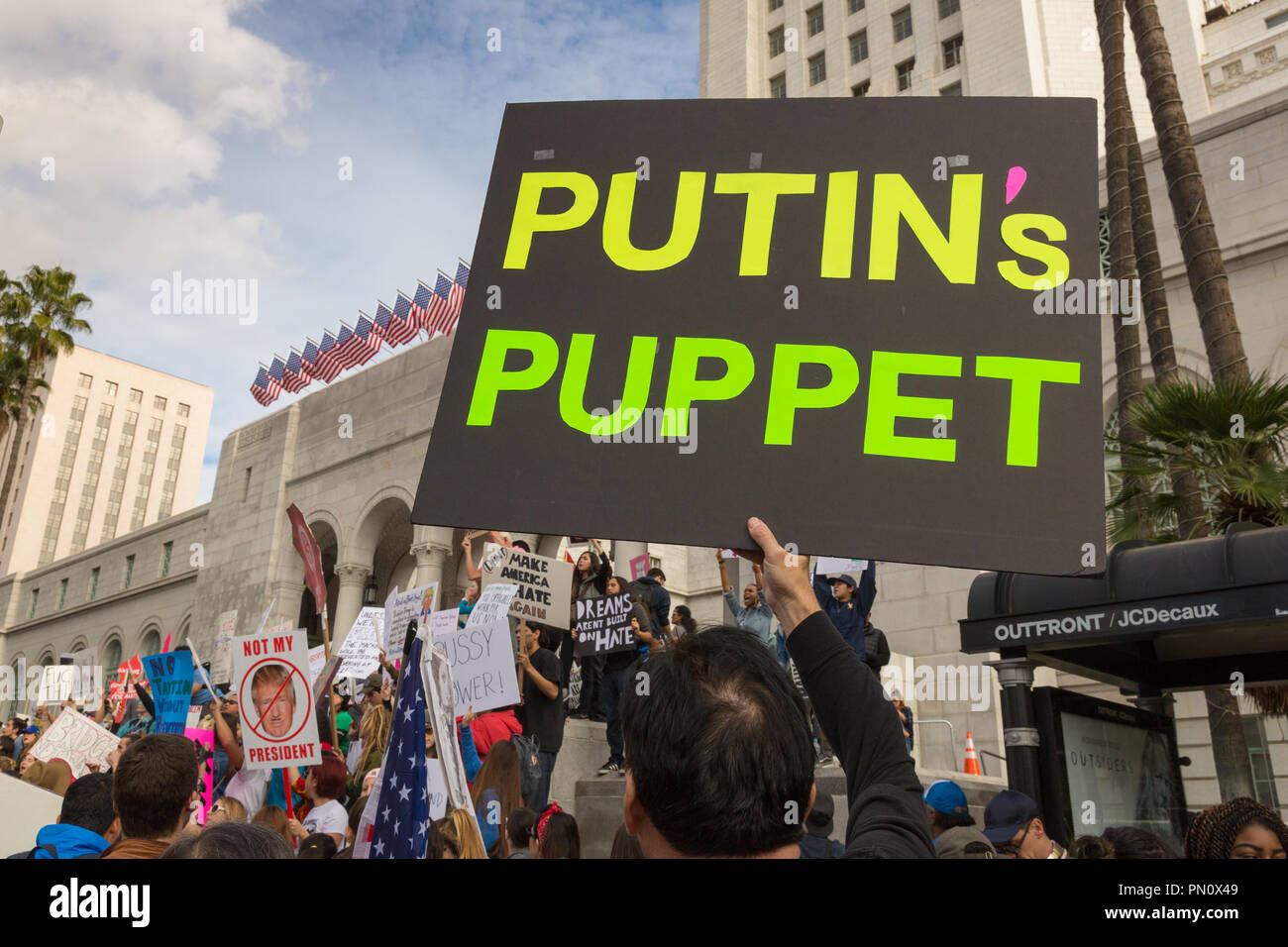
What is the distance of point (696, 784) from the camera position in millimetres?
1406

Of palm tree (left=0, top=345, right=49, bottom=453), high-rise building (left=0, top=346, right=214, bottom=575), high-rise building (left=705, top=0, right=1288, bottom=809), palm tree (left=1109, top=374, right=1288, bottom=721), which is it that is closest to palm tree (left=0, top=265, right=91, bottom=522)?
palm tree (left=0, top=345, right=49, bottom=453)

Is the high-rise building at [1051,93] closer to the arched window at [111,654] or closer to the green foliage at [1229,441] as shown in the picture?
the green foliage at [1229,441]

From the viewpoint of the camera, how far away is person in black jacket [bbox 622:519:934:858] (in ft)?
4.60

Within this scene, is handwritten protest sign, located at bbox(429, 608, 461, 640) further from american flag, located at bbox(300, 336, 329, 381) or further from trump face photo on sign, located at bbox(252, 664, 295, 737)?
american flag, located at bbox(300, 336, 329, 381)

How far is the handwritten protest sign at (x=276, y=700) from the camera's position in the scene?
248 inches

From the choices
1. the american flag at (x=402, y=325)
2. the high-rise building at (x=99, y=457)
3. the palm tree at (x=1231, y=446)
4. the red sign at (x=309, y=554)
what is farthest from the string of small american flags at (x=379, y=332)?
the high-rise building at (x=99, y=457)

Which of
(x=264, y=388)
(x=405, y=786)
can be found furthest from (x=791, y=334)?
(x=264, y=388)

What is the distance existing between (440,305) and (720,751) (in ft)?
94.0

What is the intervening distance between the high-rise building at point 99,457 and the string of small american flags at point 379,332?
2962 inches

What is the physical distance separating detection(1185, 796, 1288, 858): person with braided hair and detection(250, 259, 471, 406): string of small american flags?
26.0 meters

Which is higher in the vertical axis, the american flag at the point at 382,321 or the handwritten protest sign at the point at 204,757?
the american flag at the point at 382,321

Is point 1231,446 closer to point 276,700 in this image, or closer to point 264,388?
point 276,700

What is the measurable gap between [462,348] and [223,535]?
35297 mm

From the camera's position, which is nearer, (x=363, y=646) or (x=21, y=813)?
(x=21, y=813)
